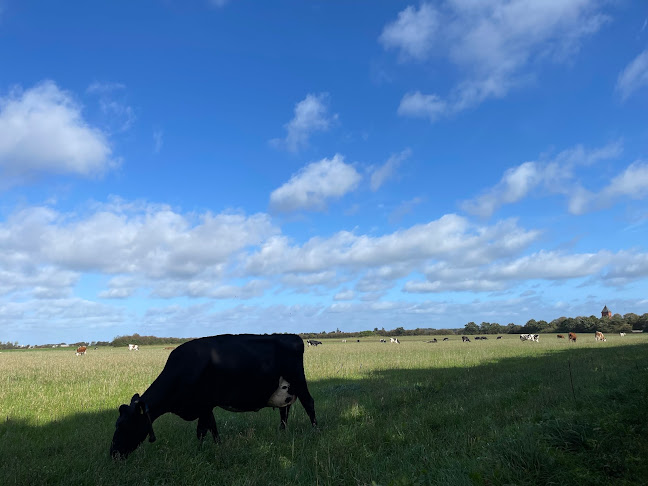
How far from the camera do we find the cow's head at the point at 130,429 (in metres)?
6.97

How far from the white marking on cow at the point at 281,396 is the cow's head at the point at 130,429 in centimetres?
238

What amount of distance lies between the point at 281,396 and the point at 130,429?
2.87 metres

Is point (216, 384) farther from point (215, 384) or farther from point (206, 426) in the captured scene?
point (206, 426)

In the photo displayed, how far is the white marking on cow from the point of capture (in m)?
8.54

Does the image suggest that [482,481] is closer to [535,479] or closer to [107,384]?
[535,479]

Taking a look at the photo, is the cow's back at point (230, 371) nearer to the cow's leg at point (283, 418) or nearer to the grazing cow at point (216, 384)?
the grazing cow at point (216, 384)

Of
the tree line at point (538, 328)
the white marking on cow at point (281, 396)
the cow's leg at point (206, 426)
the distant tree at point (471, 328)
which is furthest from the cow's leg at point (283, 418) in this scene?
the distant tree at point (471, 328)

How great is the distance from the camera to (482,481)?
5.02 meters

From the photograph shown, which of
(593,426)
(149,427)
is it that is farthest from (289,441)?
(593,426)

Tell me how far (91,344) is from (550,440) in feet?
381

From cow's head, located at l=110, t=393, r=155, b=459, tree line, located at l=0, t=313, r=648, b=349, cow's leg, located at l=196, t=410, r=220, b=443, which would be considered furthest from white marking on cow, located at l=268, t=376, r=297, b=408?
tree line, located at l=0, t=313, r=648, b=349

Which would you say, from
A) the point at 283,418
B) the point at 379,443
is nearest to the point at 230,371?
the point at 283,418

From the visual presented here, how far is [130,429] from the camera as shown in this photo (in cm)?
701

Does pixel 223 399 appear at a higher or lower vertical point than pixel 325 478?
higher
